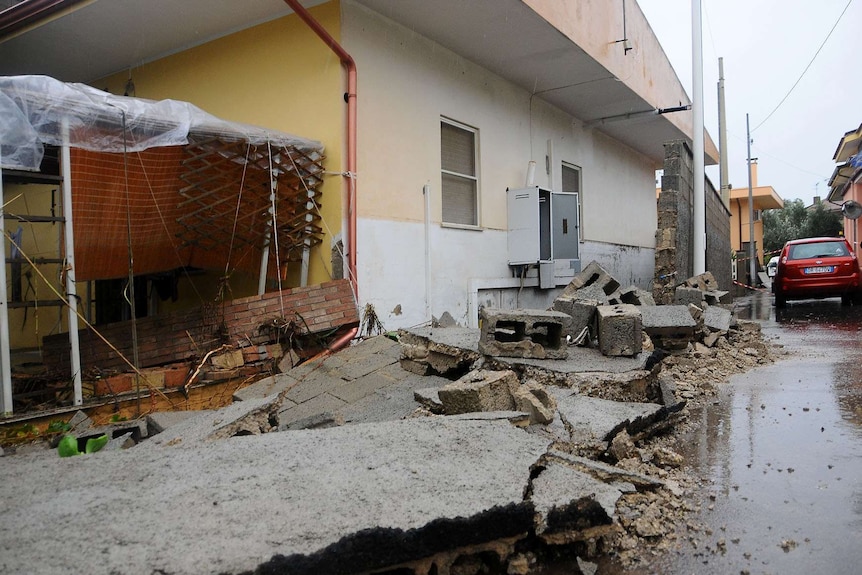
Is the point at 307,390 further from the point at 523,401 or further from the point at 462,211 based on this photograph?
the point at 462,211

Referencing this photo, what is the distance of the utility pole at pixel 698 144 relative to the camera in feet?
37.6

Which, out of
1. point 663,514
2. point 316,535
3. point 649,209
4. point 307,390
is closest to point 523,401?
point 663,514

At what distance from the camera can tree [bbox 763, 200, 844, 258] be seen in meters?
36.7

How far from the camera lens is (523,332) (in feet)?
15.6

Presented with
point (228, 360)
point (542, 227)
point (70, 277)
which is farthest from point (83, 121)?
point (542, 227)

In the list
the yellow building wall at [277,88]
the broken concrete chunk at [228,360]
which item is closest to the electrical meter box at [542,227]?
the yellow building wall at [277,88]

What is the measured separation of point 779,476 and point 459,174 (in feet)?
21.0

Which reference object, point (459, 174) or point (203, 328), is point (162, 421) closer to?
point (203, 328)

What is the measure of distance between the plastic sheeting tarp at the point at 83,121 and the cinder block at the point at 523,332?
3.02 meters

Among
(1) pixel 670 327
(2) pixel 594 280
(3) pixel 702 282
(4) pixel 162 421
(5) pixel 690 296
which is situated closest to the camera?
(4) pixel 162 421

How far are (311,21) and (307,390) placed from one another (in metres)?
3.98

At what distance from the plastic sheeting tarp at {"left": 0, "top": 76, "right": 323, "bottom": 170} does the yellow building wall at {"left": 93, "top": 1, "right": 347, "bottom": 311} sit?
1.50 m

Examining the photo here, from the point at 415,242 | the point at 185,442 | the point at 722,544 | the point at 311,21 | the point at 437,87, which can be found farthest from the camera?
the point at 437,87

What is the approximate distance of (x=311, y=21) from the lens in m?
6.18
